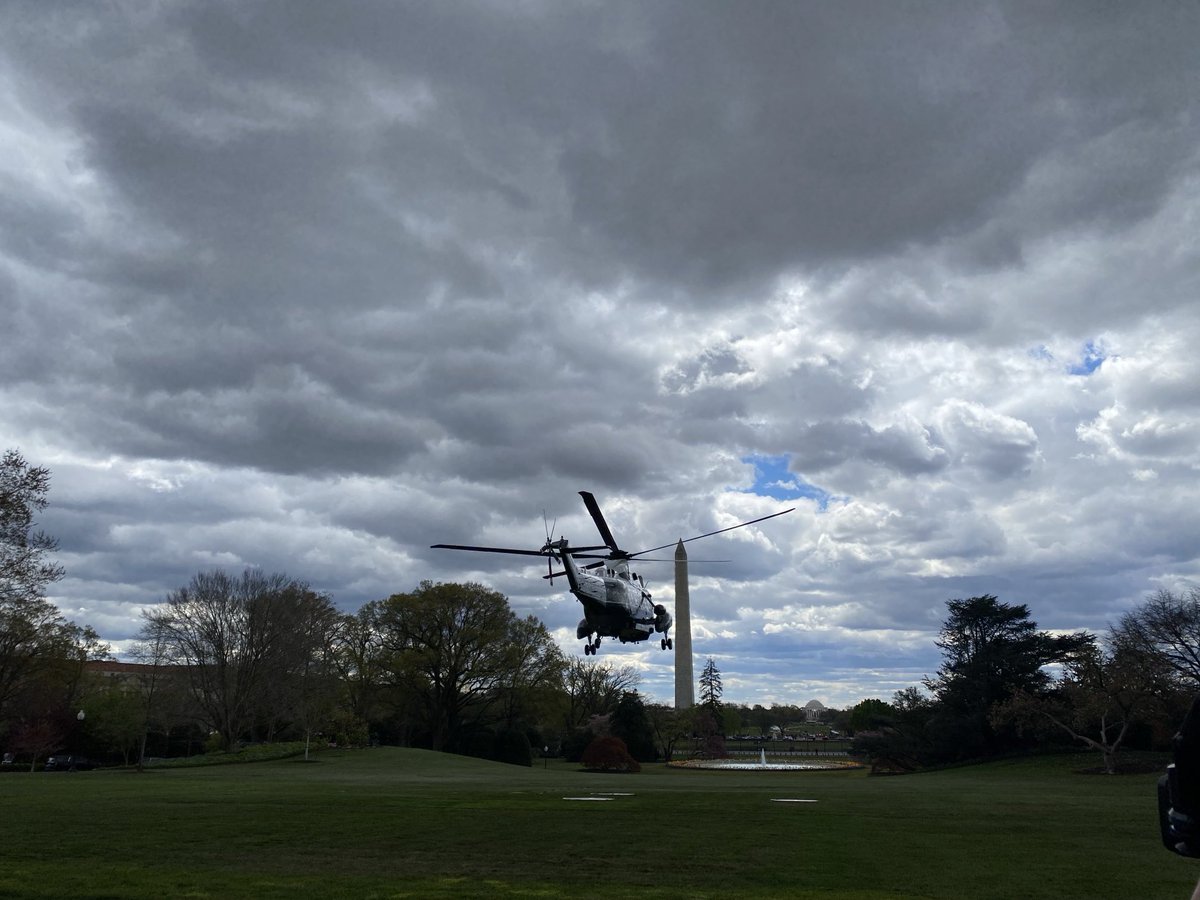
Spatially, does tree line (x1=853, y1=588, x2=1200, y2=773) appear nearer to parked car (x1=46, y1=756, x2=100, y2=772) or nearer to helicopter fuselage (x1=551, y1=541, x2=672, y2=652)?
helicopter fuselage (x1=551, y1=541, x2=672, y2=652)

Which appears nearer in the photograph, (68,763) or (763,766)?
(763,766)

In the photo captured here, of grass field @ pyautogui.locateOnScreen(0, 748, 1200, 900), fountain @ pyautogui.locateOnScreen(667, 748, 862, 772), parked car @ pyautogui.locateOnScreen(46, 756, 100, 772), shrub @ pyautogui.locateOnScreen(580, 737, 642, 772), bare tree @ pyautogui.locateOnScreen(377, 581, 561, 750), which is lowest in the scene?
parked car @ pyautogui.locateOnScreen(46, 756, 100, 772)

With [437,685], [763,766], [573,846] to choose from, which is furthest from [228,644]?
[573,846]

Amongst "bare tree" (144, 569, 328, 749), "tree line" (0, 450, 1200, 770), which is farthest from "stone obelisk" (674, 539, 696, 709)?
"bare tree" (144, 569, 328, 749)

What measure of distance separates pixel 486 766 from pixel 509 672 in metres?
20.1

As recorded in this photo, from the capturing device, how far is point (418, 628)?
3231 inches

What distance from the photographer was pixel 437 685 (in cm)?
8219

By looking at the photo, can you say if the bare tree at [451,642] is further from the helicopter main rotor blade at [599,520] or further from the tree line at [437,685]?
the helicopter main rotor blade at [599,520]

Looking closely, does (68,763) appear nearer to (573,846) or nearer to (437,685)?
(437,685)

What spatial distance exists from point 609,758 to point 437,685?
24.0 m

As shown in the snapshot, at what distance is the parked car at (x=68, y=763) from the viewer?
7807 cm

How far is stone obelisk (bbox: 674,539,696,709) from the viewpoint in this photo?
87.6 metres

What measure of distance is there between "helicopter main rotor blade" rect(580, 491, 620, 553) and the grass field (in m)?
10.6

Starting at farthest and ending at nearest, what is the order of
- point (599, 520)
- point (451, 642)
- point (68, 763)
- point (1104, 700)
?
point (451, 642) < point (68, 763) < point (1104, 700) < point (599, 520)
